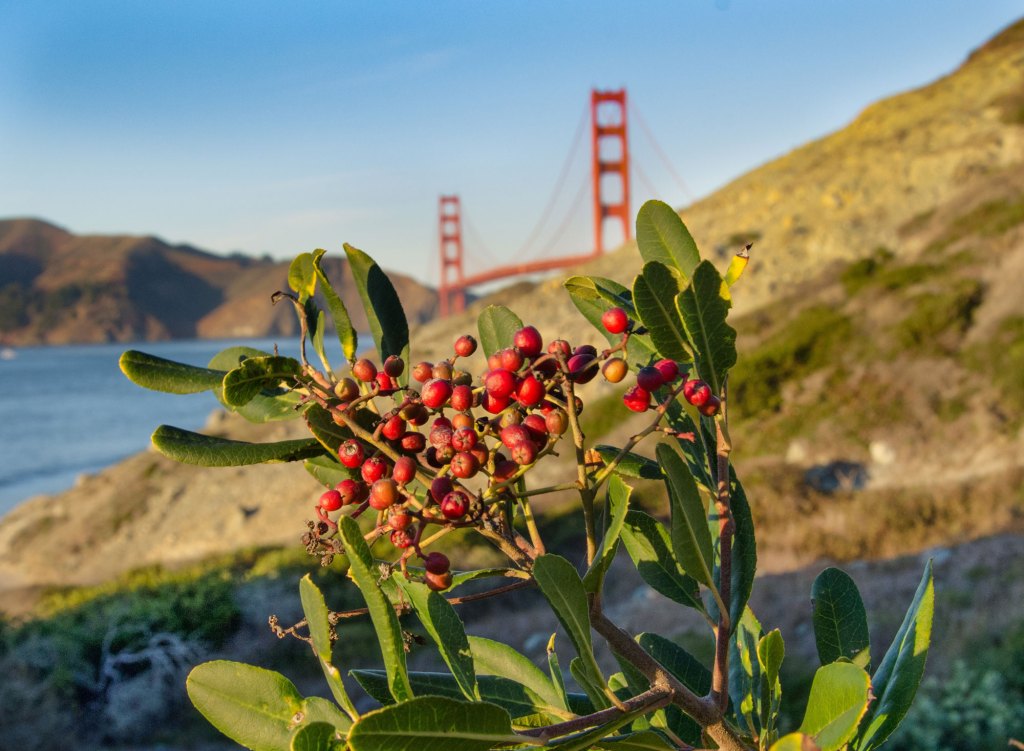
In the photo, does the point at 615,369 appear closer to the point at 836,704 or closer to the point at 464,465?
the point at 464,465

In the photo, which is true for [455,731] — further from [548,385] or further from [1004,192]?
[1004,192]

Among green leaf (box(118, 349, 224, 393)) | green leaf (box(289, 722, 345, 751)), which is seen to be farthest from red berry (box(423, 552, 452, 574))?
green leaf (box(118, 349, 224, 393))

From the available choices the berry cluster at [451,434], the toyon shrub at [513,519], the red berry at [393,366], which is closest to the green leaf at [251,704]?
the toyon shrub at [513,519]

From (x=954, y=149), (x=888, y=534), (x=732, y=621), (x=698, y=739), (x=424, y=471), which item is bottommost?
(x=888, y=534)

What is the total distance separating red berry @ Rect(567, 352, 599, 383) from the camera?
95 cm

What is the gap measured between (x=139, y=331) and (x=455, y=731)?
122967mm

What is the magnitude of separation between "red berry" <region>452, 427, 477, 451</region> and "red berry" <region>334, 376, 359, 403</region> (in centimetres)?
14

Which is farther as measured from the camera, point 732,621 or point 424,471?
point 732,621

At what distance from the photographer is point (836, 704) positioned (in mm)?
849

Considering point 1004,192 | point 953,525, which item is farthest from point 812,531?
point 1004,192

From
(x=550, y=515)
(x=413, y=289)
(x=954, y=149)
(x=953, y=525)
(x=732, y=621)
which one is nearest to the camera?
(x=732, y=621)

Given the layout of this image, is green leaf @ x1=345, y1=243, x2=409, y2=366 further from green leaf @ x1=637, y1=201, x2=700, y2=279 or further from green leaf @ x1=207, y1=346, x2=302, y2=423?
green leaf @ x1=637, y1=201, x2=700, y2=279

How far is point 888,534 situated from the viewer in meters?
10.4

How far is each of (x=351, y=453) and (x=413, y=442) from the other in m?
0.07
